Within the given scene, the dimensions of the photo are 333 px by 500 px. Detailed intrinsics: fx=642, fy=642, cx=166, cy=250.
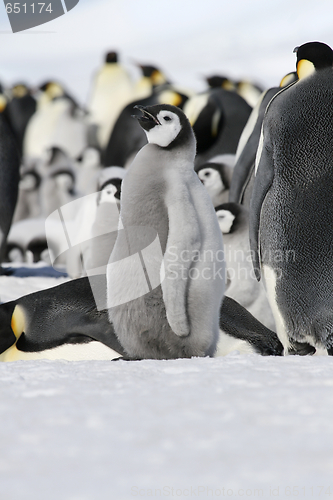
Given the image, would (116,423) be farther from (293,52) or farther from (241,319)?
(293,52)

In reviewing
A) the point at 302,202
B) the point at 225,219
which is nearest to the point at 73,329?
the point at 302,202

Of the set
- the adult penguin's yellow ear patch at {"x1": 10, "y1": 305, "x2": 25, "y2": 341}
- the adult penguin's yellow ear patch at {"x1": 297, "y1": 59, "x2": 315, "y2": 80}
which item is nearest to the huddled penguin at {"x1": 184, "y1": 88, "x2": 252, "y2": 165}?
the adult penguin's yellow ear patch at {"x1": 297, "y1": 59, "x2": 315, "y2": 80}

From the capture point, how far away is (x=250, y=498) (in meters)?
0.76

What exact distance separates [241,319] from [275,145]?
2.08ft

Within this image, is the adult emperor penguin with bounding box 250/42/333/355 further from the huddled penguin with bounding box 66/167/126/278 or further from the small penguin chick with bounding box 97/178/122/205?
the small penguin chick with bounding box 97/178/122/205

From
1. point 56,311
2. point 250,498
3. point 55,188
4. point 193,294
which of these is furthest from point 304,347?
point 55,188

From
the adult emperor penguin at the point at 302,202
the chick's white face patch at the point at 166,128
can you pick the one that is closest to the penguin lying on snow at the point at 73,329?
the adult emperor penguin at the point at 302,202

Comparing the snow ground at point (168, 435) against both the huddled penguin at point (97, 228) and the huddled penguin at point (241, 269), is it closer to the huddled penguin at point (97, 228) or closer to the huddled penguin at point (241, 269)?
the huddled penguin at point (97, 228)

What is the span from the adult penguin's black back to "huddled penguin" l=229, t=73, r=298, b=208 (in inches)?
76.6

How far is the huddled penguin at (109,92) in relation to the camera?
1040 centimetres

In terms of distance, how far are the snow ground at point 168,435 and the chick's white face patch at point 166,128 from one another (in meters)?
0.87

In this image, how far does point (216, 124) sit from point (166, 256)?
371 centimetres

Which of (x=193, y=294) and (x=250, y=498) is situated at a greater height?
(x=250, y=498)

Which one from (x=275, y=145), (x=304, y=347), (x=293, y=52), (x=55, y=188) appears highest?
(x=293, y=52)
